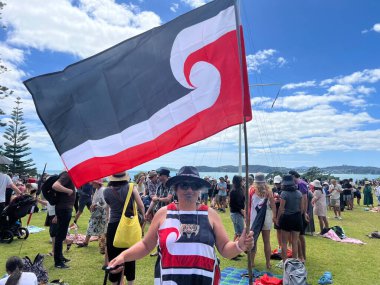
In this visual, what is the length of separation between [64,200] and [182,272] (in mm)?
4508

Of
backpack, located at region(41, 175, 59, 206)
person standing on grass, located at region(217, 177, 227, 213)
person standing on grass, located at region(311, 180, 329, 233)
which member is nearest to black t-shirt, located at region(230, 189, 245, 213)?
backpack, located at region(41, 175, 59, 206)

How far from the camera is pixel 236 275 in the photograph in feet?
20.9

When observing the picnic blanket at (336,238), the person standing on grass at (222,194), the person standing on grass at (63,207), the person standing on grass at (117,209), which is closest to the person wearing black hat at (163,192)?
the person standing on grass at (63,207)

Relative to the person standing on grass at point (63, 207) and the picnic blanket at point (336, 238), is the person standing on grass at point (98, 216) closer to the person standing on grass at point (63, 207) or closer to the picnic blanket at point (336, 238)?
the person standing on grass at point (63, 207)

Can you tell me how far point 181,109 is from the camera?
11.0ft

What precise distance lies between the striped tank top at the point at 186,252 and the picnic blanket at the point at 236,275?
3676mm

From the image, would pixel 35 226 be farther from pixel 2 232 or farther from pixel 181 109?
pixel 181 109

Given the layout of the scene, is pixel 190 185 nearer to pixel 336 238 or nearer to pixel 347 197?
pixel 336 238

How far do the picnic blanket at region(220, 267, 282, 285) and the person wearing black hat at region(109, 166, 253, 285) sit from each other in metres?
3.59

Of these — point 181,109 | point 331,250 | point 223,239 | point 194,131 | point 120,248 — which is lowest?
point 331,250

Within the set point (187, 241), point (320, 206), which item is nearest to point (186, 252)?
point (187, 241)

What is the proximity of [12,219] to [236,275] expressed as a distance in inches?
255

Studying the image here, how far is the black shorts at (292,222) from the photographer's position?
632 centimetres

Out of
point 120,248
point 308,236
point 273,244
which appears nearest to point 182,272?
point 120,248
